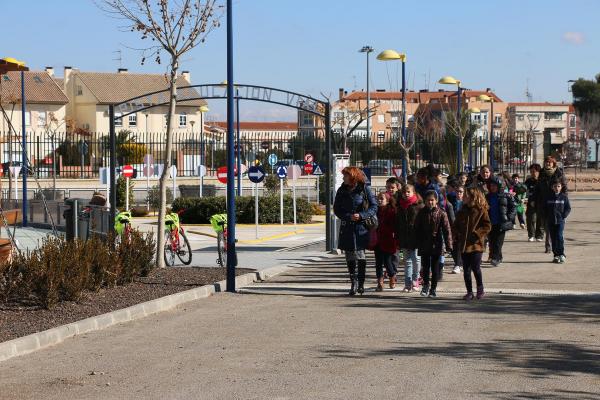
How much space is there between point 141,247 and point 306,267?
14.2ft

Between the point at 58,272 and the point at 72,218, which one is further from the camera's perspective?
the point at 72,218

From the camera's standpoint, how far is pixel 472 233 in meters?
14.5

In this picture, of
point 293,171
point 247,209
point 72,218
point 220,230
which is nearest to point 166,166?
point 220,230

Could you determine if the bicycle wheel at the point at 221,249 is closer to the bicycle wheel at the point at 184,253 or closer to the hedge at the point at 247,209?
the bicycle wheel at the point at 184,253

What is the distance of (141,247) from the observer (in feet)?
53.4

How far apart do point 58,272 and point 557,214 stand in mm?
9578

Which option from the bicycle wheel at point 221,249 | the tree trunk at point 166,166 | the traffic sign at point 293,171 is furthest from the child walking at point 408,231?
the traffic sign at point 293,171

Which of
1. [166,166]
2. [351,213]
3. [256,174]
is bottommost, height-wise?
[351,213]

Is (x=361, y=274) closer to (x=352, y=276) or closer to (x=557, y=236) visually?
(x=352, y=276)

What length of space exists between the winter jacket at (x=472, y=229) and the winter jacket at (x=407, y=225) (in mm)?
711

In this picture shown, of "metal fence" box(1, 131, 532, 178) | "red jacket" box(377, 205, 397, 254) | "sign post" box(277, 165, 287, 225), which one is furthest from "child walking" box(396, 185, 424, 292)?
"metal fence" box(1, 131, 532, 178)

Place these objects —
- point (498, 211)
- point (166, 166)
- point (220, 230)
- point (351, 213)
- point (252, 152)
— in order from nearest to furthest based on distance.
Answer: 1. point (351, 213)
2. point (166, 166)
3. point (498, 211)
4. point (220, 230)
5. point (252, 152)

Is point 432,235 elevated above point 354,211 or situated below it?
below

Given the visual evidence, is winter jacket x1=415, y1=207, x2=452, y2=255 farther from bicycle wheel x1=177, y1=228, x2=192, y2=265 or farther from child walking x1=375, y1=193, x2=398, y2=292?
bicycle wheel x1=177, y1=228, x2=192, y2=265
